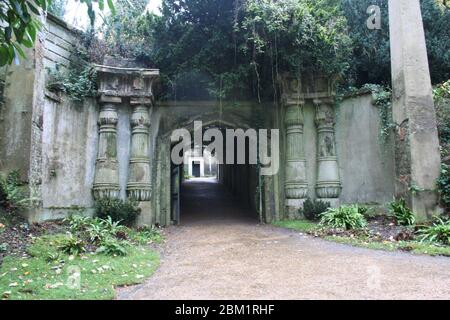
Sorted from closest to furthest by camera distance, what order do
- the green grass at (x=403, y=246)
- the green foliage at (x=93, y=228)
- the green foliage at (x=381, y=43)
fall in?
the green grass at (x=403, y=246), the green foliage at (x=93, y=228), the green foliage at (x=381, y=43)

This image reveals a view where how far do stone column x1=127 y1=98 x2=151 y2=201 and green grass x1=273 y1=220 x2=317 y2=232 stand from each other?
318 centimetres

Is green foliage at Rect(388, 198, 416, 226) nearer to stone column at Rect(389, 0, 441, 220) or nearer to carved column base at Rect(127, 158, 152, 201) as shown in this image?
stone column at Rect(389, 0, 441, 220)

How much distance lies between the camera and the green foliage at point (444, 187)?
729 centimetres

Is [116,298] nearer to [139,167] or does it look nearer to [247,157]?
[139,167]

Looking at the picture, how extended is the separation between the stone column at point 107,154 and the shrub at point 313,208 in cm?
440

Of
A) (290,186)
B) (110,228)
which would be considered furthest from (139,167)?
(290,186)

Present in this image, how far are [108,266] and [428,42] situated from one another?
9876 millimetres

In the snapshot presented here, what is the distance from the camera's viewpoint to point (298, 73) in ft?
30.5

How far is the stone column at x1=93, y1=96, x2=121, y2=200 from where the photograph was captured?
29.1ft

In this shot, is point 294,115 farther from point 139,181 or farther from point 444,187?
point 139,181

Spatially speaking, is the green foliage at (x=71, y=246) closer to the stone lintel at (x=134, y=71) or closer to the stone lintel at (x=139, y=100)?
the stone lintel at (x=139, y=100)

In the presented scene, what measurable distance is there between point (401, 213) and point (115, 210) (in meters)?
5.88

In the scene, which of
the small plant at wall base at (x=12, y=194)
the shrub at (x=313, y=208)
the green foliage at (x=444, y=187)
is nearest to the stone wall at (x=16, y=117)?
the small plant at wall base at (x=12, y=194)

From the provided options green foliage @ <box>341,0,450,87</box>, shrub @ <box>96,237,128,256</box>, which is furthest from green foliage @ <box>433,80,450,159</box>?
shrub @ <box>96,237,128,256</box>
